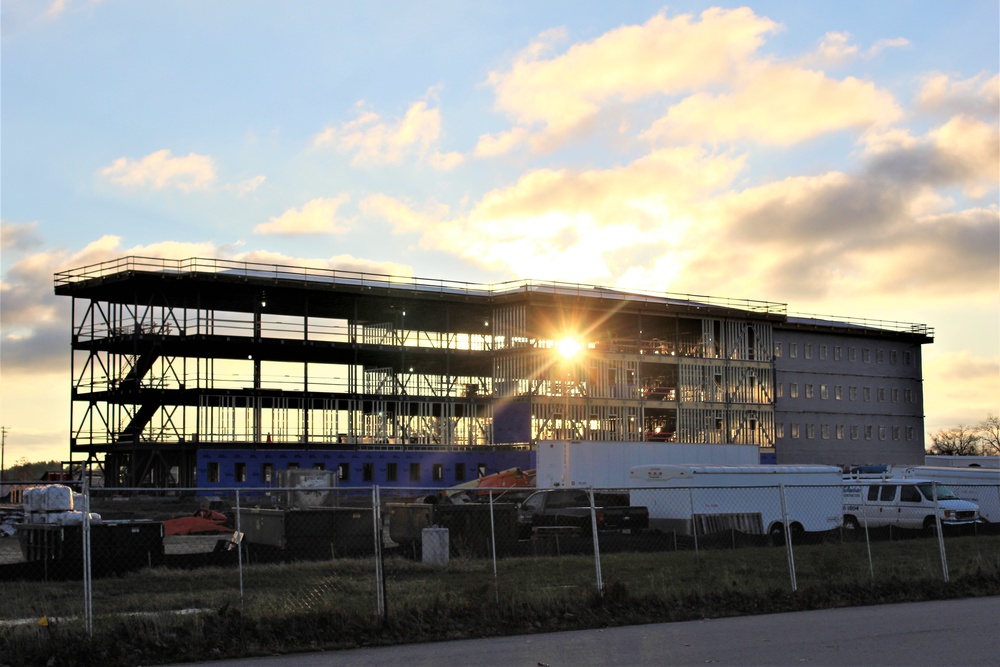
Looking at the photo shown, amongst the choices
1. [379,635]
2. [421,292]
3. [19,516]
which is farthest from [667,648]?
[421,292]

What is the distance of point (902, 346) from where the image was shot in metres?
99.7

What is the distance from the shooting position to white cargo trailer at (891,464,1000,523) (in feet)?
130

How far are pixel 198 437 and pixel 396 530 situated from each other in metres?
36.5

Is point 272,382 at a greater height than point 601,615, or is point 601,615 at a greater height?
point 272,382

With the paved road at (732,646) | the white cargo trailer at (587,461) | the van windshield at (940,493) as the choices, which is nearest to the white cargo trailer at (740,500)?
the van windshield at (940,493)

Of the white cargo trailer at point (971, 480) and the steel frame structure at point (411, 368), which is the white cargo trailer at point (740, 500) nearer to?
the white cargo trailer at point (971, 480)

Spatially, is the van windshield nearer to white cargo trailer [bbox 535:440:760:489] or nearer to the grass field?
the grass field

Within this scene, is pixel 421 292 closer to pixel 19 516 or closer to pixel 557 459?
pixel 557 459

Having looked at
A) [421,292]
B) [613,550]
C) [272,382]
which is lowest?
[613,550]

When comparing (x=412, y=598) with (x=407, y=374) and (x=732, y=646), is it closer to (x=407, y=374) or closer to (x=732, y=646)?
(x=732, y=646)

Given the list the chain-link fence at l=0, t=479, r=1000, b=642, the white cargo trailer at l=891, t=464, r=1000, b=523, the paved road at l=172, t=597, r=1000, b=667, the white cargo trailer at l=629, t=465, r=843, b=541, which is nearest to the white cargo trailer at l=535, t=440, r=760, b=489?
the white cargo trailer at l=629, t=465, r=843, b=541

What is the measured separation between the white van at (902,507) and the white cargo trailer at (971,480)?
166cm

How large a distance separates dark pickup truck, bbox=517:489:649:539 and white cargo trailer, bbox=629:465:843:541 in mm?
864

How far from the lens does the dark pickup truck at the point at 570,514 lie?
3173 centimetres
